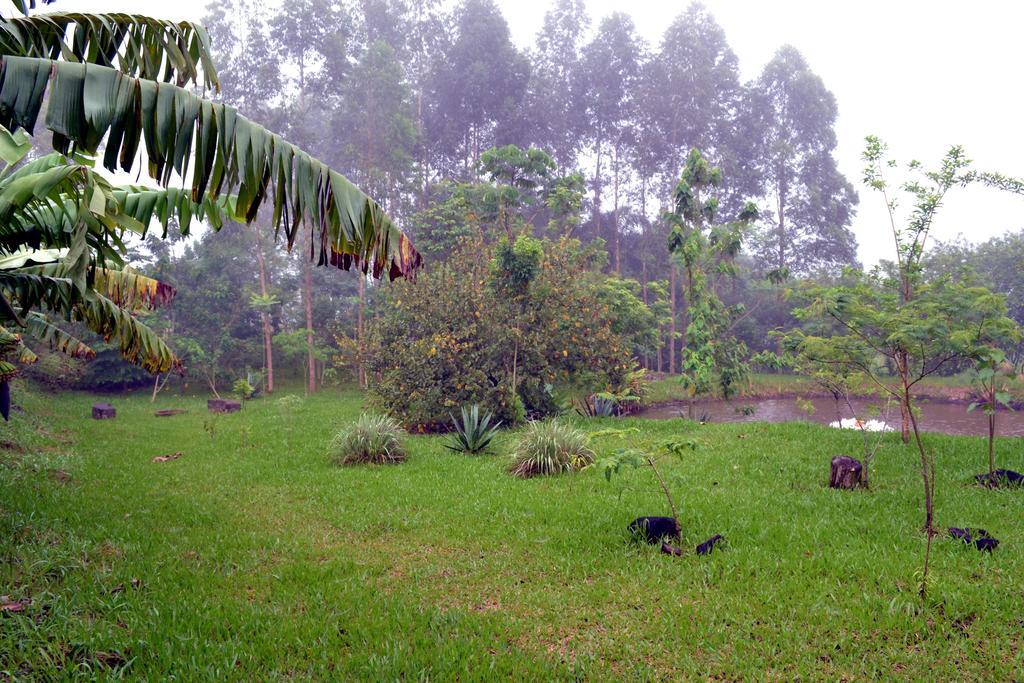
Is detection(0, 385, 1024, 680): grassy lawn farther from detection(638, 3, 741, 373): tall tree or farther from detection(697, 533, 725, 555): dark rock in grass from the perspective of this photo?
detection(638, 3, 741, 373): tall tree

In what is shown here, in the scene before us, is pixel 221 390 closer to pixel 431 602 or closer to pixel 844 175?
pixel 431 602

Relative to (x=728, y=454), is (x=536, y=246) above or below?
above

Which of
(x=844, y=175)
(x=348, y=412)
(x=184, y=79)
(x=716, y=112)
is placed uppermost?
(x=716, y=112)

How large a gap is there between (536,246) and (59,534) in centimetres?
998

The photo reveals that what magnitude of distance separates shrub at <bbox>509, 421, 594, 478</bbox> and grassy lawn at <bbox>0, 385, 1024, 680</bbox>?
1.48 ft

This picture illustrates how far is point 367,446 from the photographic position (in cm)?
997

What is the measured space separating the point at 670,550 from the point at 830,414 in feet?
51.0

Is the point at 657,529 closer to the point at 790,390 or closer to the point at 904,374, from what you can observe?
the point at 904,374

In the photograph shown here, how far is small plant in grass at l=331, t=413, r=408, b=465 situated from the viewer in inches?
390

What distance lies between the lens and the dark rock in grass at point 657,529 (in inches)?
212

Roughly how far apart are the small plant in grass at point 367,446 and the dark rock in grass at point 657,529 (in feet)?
17.3

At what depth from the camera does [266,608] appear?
417 cm

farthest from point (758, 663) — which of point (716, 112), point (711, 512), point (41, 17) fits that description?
point (716, 112)

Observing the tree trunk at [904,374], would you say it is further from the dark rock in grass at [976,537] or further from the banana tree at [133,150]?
the banana tree at [133,150]
